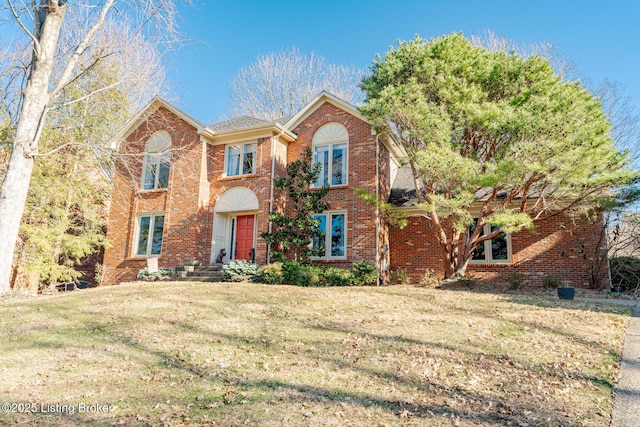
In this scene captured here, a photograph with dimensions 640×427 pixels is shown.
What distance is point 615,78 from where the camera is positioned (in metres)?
18.5

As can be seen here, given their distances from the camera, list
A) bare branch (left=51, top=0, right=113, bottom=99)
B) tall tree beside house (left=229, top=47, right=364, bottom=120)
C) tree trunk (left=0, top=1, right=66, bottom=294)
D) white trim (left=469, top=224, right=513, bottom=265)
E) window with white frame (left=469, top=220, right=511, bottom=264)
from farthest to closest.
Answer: tall tree beside house (left=229, top=47, right=364, bottom=120)
window with white frame (left=469, top=220, right=511, bottom=264)
white trim (left=469, top=224, right=513, bottom=265)
bare branch (left=51, top=0, right=113, bottom=99)
tree trunk (left=0, top=1, right=66, bottom=294)

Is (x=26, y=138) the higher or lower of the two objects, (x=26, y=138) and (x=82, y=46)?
the lower

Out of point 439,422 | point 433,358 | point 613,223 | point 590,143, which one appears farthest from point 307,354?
point 613,223

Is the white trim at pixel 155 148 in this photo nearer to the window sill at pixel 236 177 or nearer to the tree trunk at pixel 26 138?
the window sill at pixel 236 177

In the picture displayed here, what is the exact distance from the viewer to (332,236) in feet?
48.0

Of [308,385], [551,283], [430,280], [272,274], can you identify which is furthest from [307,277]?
[551,283]

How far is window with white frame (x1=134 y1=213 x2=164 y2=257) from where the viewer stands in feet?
53.1

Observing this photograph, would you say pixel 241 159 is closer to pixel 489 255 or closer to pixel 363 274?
pixel 363 274

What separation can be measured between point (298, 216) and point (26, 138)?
27.6 feet

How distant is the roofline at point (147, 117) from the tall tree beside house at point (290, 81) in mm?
12030

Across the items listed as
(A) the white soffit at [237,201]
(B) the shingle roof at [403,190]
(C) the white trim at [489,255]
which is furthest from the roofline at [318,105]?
(C) the white trim at [489,255]

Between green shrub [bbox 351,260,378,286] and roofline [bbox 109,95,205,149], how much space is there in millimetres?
8703

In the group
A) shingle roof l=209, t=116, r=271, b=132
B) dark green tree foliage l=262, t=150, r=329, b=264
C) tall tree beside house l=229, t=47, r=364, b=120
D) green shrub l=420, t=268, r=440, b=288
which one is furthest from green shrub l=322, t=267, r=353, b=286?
tall tree beside house l=229, t=47, r=364, b=120

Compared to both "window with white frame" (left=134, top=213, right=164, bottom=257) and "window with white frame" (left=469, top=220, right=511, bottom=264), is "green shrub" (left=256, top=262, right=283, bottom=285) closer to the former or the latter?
"window with white frame" (left=134, top=213, right=164, bottom=257)
